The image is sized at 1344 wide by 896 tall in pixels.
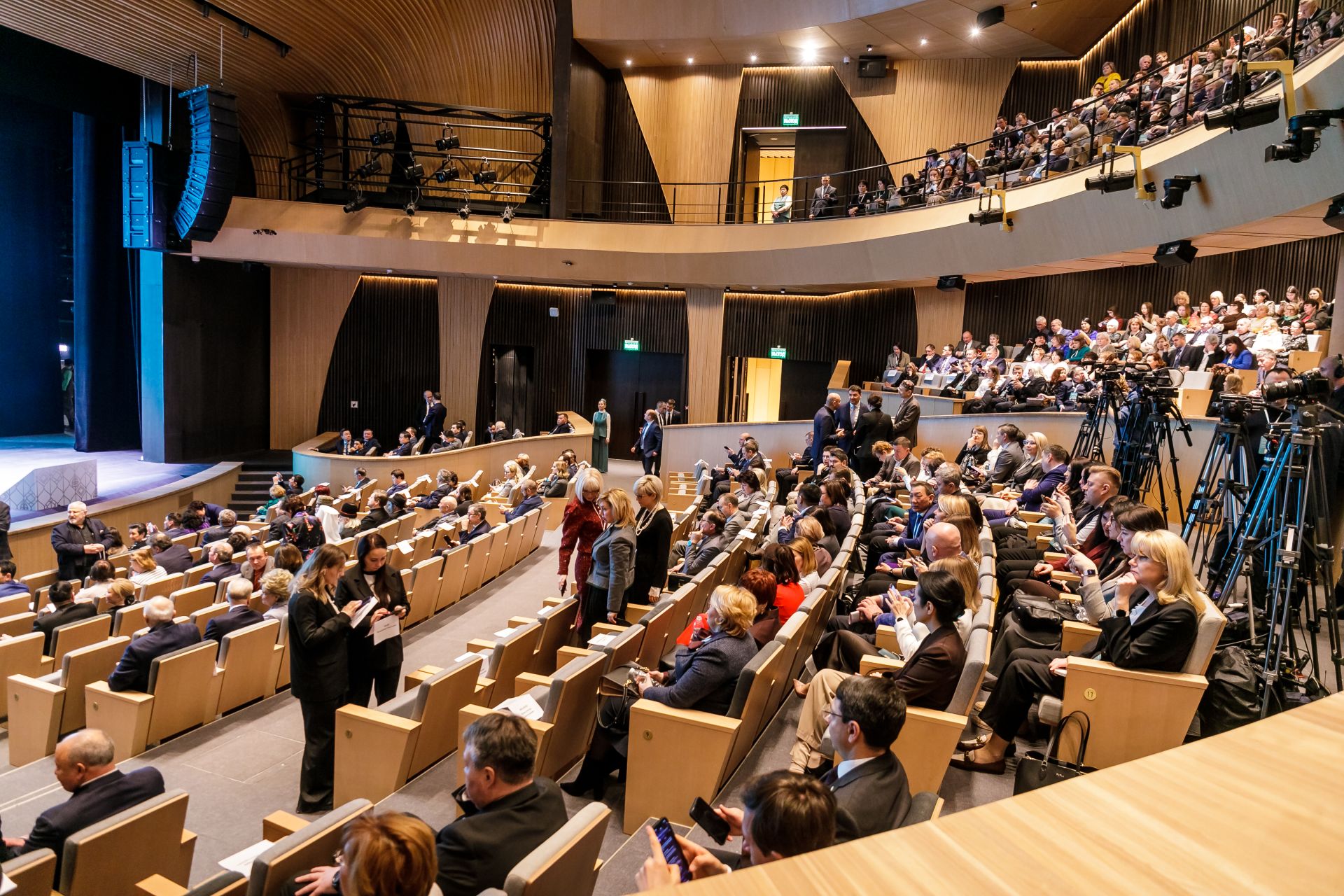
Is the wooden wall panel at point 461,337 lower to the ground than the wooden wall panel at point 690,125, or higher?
lower

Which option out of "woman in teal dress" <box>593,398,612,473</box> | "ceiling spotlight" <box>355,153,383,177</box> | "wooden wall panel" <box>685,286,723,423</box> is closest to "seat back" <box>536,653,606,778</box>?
"woman in teal dress" <box>593,398,612,473</box>

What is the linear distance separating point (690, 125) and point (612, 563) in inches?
507

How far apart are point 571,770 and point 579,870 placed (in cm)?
170

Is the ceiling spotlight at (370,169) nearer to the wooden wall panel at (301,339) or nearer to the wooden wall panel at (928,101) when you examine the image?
the wooden wall panel at (301,339)

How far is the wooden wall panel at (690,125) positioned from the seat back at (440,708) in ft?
42.6

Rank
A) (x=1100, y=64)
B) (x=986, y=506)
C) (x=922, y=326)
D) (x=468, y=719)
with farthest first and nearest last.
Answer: (x=922, y=326) → (x=1100, y=64) → (x=986, y=506) → (x=468, y=719)

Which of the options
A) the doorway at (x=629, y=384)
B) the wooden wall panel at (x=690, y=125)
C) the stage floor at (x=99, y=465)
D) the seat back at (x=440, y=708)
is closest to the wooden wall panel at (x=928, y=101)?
the wooden wall panel at (x=690, y=125)

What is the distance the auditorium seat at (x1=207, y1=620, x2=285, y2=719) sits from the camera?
4535 millimetres

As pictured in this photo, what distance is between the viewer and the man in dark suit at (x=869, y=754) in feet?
6.94

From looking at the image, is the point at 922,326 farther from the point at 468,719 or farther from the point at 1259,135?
the point at 468,719

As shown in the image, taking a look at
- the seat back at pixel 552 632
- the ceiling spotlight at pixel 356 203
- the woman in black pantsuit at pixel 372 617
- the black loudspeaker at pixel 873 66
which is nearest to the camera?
the woman in black pantsuit at pixel 372 617

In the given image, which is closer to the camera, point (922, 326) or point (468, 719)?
point (468, 719)

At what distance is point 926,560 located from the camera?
4453 millimetres

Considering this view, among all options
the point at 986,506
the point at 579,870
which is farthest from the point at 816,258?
the point at 579,870
